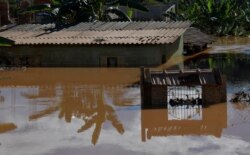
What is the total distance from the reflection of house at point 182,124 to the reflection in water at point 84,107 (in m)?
1.08

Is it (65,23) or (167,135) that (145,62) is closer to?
(65,23)

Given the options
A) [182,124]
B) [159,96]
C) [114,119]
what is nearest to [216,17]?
[159,96]

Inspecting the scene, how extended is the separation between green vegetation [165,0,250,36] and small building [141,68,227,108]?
35426 mm

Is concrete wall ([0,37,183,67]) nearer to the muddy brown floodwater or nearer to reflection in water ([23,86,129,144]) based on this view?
the muddy brown floodwater

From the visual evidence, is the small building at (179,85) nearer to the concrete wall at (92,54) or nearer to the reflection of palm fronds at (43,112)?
the reflection of palm fronds at (43,112)

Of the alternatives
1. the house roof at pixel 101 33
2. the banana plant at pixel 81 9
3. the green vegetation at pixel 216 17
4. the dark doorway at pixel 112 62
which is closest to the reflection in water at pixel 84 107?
the dark doorway at pixel 112 62

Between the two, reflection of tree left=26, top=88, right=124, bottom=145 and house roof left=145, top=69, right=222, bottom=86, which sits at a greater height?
house roof left=145, top=69, right=222, bottom=86

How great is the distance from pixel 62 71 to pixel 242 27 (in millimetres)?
35188

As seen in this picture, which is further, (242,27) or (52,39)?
(242,27)

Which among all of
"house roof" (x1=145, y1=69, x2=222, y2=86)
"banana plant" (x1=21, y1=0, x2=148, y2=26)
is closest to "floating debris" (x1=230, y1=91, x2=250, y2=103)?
"house roof" (x1=145, y1=69, x2=222, y2=86)

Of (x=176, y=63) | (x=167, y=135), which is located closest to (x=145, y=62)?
(x=176, y=63)

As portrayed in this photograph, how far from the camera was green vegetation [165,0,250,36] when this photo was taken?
56781mm

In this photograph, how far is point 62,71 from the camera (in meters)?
33.7

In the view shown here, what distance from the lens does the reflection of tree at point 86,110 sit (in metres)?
18.2
